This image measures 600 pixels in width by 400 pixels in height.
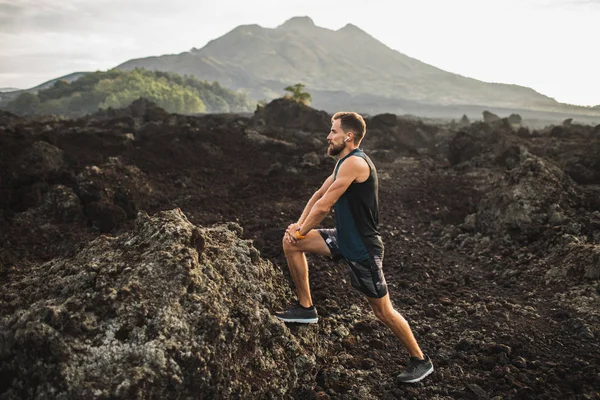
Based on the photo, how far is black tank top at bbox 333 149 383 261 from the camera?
3775mm

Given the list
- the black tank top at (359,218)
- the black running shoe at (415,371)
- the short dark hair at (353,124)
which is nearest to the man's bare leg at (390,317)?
the black running shoe at (415,371)

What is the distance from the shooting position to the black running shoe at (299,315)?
4.21m

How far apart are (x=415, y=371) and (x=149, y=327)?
2501 mm

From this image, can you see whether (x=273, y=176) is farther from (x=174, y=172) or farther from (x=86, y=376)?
(x=86, y=376)

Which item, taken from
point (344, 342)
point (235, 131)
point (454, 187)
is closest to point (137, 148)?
point (235, 131)

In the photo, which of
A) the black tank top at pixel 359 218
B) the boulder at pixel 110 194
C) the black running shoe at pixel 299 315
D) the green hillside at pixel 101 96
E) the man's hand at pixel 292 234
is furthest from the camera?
the green hillside at pixel 101 96

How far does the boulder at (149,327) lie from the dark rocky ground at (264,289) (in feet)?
0.04

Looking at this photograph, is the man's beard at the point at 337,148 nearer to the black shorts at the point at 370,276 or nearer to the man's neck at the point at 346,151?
the man's neck at the point at 346,151

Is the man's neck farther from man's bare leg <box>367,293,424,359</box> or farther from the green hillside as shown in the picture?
the green hillside

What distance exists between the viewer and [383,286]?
3.84 meters

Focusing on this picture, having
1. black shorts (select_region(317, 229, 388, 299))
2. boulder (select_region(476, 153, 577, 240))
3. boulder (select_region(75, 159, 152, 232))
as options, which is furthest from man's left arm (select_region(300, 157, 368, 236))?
boulder (select_region(75, 159, 152, 232))

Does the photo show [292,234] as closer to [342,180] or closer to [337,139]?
[342,180]

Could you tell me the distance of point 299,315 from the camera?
168 inches

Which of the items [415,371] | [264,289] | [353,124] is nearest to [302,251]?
[264,289]
